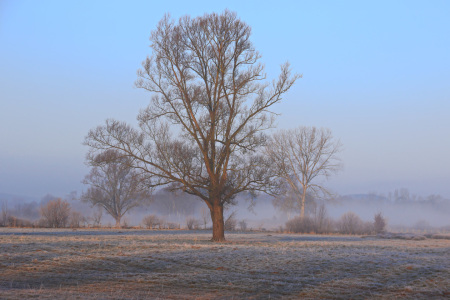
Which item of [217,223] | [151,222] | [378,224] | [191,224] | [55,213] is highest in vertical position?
[55,213]

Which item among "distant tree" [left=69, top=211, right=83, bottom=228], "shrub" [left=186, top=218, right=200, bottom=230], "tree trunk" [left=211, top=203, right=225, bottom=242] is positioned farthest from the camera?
"distant tree" [left=69, top=211, right=83, bottom=228]

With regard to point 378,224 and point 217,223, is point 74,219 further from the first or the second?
point 378,224

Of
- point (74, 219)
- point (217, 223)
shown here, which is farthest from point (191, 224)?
point (217, 223)

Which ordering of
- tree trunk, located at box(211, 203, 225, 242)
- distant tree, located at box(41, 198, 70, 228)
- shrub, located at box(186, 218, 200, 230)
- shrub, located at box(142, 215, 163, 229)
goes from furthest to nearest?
1. shrub, located at box(142, 215, 163, 229)
2. shrub, located at box(186, 218, 200, 230)
3. distant tree, located at box(41, 198, 70, 228)
4. tree trunk, located at box(211, 203, 225, 242)

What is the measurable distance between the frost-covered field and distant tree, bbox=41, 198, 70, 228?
28.8 meters

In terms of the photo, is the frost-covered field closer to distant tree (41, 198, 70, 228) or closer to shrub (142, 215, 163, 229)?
distant tree (41, 198, 70, 228)

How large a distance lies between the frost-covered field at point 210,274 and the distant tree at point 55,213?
28.8 meters

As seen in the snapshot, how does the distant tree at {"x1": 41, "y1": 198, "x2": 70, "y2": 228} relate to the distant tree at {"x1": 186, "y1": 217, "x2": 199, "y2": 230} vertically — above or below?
above

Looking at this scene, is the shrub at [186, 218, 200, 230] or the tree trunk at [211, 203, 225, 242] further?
the shrub at [186, 218, 200, 230]

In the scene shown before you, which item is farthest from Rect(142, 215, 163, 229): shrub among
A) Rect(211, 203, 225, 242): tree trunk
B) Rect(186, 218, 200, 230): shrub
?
Rect(211, 203, 225, 242): tree trunk

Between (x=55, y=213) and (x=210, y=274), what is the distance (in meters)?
35.6

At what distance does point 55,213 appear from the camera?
4334cm

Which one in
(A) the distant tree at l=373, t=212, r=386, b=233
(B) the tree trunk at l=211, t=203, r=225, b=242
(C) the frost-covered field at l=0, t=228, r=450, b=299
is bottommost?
(A) the distant tree at l=373, t=212, r=386, b=233

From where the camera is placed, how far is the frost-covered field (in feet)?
31.7
